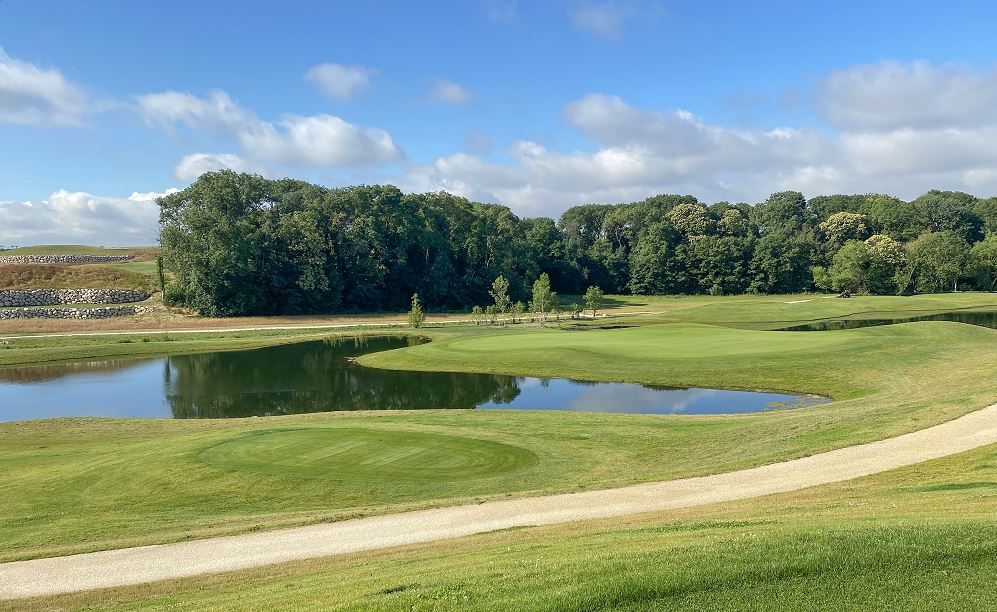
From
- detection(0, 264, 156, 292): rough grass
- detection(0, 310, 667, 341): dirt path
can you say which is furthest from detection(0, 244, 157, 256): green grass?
detection(0, 310, 667, 341): dirt path

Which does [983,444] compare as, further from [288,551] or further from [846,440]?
[288,551]

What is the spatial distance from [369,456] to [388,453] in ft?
1.97

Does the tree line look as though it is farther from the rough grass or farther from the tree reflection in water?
the tree reflection in water

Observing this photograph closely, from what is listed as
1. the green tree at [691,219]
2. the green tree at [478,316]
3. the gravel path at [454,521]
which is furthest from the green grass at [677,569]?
the green tree at [691,219]

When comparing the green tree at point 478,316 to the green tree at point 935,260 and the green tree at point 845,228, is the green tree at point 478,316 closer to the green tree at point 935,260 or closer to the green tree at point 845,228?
the green tree at point 935,260

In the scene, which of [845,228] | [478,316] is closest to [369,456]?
[478,316]

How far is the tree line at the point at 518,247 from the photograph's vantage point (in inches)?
3514

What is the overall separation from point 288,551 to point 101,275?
9919cm

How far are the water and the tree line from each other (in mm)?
31928

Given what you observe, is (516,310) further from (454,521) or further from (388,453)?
(454,521)

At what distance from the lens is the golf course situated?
837cm

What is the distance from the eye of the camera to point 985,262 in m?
114

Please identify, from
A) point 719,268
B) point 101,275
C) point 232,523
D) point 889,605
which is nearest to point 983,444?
point 889,605

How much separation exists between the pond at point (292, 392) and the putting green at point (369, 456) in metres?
12.1
